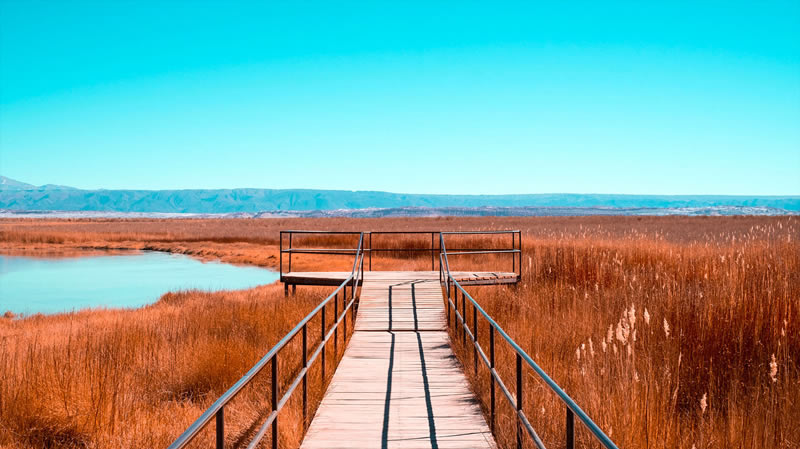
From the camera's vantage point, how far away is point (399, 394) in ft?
24.7

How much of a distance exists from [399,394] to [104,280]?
27.4 meters

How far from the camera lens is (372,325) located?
12508mm

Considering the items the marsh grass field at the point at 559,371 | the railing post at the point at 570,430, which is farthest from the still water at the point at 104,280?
the railing post at the point at 570,430

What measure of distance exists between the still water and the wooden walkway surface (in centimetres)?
1244

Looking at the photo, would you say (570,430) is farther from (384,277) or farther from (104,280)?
(104,280)

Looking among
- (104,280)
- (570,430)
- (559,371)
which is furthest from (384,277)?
(104,280)

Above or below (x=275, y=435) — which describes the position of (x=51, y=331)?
below

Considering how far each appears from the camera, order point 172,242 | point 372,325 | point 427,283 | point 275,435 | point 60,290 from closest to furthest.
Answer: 1. point 275,435
2. point 372,325
3. point 427,283
4. point 60,290
5. point 172,242

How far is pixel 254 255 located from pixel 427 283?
26.0 metres

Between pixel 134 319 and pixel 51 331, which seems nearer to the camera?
pixel 51 331

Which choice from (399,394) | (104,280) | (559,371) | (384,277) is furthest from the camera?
(104,280)

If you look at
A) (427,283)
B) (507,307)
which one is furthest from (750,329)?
(427,283)

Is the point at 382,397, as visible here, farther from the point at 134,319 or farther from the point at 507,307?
the point at 134,319

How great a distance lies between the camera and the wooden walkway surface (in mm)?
5965
